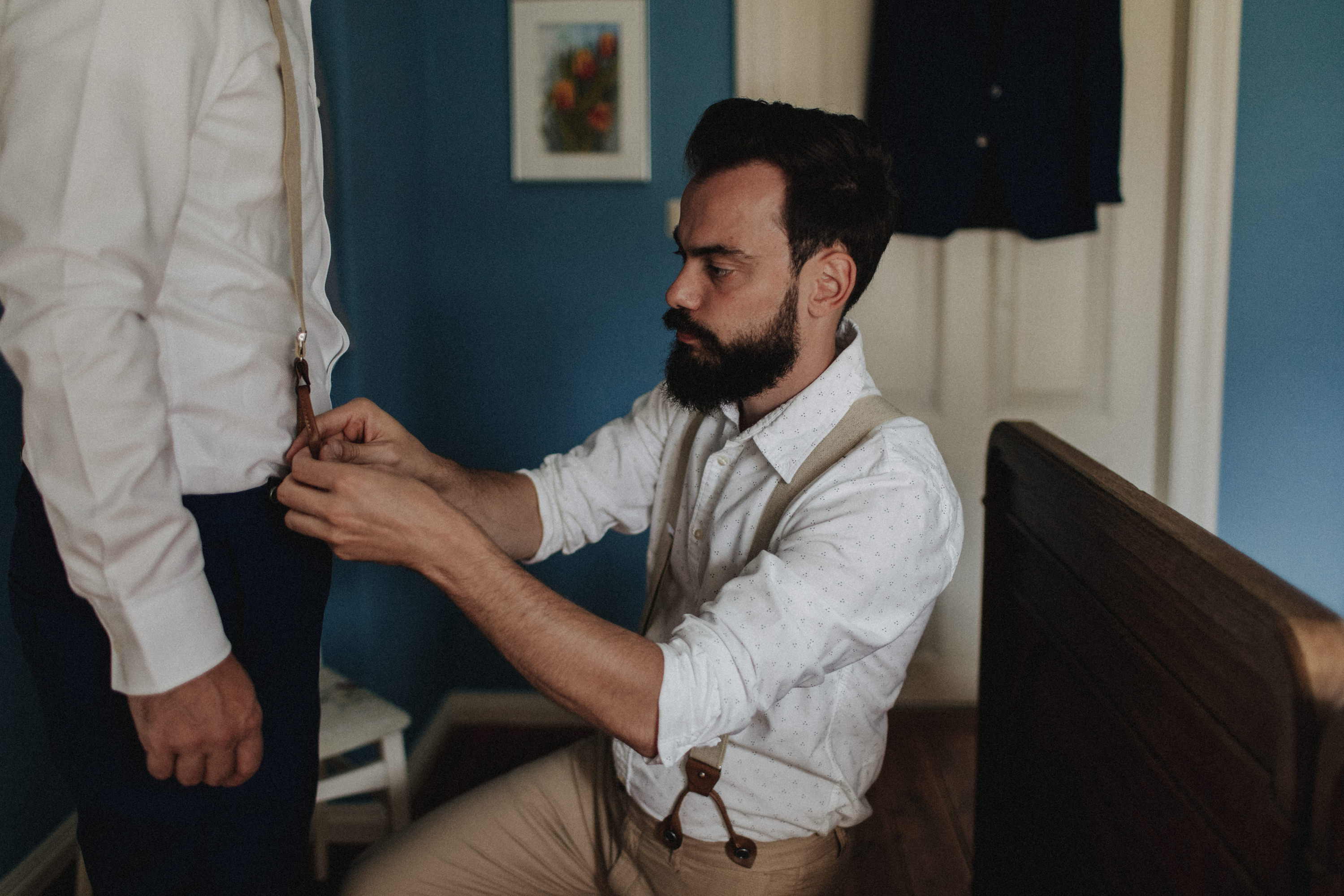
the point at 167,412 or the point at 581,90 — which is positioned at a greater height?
the point at 581,90

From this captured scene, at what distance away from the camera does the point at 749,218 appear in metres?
1.22

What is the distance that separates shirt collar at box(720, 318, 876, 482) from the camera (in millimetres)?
1174

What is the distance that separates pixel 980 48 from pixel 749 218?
1487mm

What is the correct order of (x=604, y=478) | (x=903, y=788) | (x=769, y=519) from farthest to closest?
(x=903, y=788), (x=604, y=478), (x=769, y=519)

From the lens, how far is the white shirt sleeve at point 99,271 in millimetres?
691

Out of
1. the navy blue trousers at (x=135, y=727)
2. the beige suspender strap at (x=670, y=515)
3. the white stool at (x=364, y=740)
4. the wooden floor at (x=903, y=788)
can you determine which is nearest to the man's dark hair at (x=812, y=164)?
the beige suspender strap at (x=670, y=515)

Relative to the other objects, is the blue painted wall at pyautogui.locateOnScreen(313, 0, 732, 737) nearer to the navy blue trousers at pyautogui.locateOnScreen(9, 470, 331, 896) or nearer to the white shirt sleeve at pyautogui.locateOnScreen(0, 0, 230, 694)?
the navy blue trousers at pyautogui.locateOnScreen(9, 470, 331, 896)

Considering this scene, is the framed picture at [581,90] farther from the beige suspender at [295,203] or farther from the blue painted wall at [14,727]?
the beige suspender at [295,203]

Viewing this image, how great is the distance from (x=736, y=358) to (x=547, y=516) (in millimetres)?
395

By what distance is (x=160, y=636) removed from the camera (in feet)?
2.45

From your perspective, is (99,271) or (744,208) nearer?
(99,271)

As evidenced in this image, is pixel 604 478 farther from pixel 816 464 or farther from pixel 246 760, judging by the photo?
pixel 246 760

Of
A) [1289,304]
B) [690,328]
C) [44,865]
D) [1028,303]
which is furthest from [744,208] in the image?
[1289,304]

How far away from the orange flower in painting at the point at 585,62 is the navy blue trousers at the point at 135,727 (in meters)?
1.85
